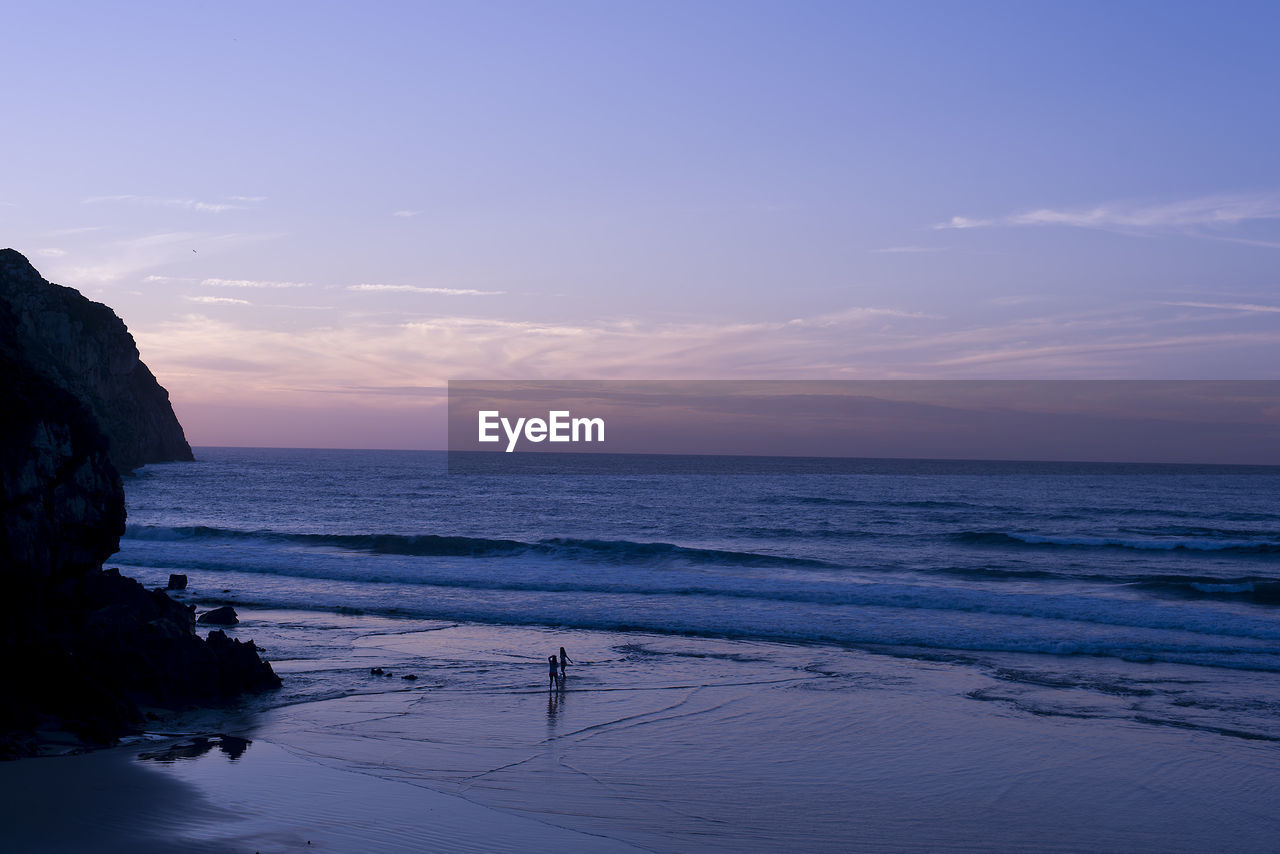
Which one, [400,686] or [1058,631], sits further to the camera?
[1058,631]

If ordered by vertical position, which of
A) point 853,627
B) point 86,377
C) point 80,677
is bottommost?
point 853,627

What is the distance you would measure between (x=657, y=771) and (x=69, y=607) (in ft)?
30.5

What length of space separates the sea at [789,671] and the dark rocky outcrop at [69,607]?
1.66 meters

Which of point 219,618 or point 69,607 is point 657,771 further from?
point 219,618

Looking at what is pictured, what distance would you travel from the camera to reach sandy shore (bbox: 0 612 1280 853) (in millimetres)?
10727

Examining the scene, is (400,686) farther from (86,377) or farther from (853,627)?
(86,377)

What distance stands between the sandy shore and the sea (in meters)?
0.07

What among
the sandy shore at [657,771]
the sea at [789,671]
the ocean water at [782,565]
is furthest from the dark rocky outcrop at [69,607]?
the ocean water at [782,565]

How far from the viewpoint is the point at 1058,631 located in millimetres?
24844

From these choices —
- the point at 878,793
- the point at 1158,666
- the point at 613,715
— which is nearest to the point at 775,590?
the point at 1158,666

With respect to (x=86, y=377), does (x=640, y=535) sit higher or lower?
lower

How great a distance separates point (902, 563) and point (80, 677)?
30.8 metres

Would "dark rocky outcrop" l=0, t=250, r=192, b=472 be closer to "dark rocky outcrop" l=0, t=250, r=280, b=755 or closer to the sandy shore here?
"dark rocky outcrop" l=0, t=250, r=280, b=755

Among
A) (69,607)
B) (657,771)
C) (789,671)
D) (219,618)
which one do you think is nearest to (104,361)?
(219,618)
